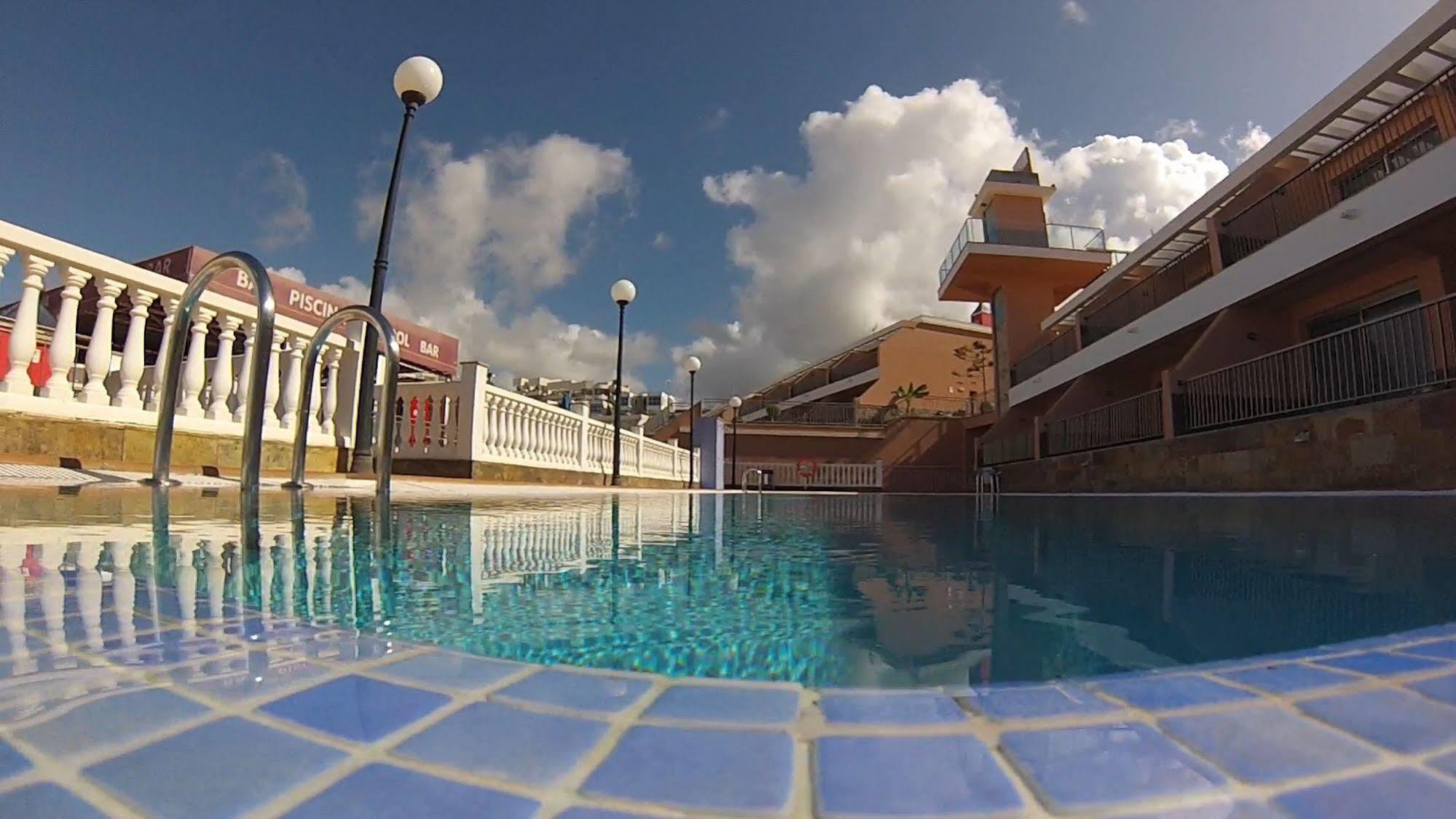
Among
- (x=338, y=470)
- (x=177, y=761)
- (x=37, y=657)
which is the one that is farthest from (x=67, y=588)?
(x=338, y=470)

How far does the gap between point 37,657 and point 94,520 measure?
7.79 ft

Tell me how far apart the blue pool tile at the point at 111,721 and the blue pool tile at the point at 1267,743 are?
1323mm

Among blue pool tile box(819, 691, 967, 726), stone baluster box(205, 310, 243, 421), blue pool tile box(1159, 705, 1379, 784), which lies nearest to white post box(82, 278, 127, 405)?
stone baluster box(205, 310, 243, 421)

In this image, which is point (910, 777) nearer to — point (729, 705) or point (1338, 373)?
point (729, 705)

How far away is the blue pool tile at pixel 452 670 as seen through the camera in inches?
40.5

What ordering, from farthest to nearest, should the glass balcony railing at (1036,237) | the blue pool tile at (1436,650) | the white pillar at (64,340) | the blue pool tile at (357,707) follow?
1. the glass balcony railing at (1036,237)
2. the white pillar at (64,340)
3. the blue pool tile at (1436,650)
4. the blue pool tile at (357,707)

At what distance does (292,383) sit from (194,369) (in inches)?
45.8

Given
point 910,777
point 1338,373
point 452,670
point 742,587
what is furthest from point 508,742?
point 1338,373

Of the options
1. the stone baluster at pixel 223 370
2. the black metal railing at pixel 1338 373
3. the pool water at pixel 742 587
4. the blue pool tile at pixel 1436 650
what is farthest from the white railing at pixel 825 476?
the blue pool tile at pixel 1436 650

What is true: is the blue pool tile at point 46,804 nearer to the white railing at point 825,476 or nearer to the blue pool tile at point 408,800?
the blue pool tile at point 408,800

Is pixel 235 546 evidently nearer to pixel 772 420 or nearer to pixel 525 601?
pixel 525 601

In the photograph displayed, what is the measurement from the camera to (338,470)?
7.57m

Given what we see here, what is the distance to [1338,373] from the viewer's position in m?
9.23

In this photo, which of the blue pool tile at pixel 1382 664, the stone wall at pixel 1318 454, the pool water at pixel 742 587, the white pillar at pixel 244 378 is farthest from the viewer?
the stone wall at pixel 1318 454
